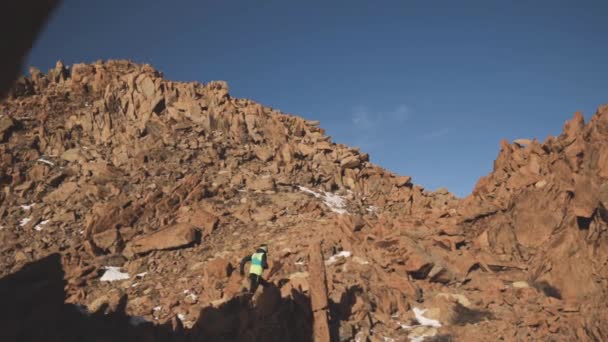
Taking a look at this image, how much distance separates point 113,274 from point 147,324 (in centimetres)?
620

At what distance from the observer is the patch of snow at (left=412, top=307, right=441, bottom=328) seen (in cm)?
1576

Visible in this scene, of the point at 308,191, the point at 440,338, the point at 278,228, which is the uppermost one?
the point at 308,191

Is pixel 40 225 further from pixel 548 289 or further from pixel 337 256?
pixel 548 289

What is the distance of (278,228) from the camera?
22.8 metres

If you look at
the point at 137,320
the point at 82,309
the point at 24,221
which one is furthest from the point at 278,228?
the point at 24,221

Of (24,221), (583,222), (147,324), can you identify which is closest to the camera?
(147,324)

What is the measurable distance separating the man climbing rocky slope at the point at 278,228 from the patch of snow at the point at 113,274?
140 millimetres

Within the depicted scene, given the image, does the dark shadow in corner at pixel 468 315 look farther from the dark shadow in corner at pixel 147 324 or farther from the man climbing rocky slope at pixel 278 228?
the dark shadow in corner at pixel 147 324

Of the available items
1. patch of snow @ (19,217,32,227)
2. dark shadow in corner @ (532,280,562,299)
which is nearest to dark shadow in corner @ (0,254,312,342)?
patch of snow @ (19,217,32,227)

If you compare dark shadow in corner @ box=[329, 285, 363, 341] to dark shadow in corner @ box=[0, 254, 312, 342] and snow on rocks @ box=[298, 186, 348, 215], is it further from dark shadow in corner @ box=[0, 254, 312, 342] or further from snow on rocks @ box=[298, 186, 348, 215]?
snow on rocks @ box=[298, 186, 348, 215]

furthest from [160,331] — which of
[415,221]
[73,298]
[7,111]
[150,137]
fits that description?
[7,111]

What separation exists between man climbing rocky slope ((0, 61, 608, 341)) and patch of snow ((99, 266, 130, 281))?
0.14 metres

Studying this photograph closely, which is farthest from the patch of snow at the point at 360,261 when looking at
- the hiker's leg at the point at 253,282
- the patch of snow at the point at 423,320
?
the hiker's leg at the point at 253,282

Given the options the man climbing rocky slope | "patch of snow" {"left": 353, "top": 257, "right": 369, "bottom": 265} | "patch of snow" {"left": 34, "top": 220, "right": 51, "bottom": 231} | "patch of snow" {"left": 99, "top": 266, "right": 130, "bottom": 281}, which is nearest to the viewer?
the man climbing rocky slope
